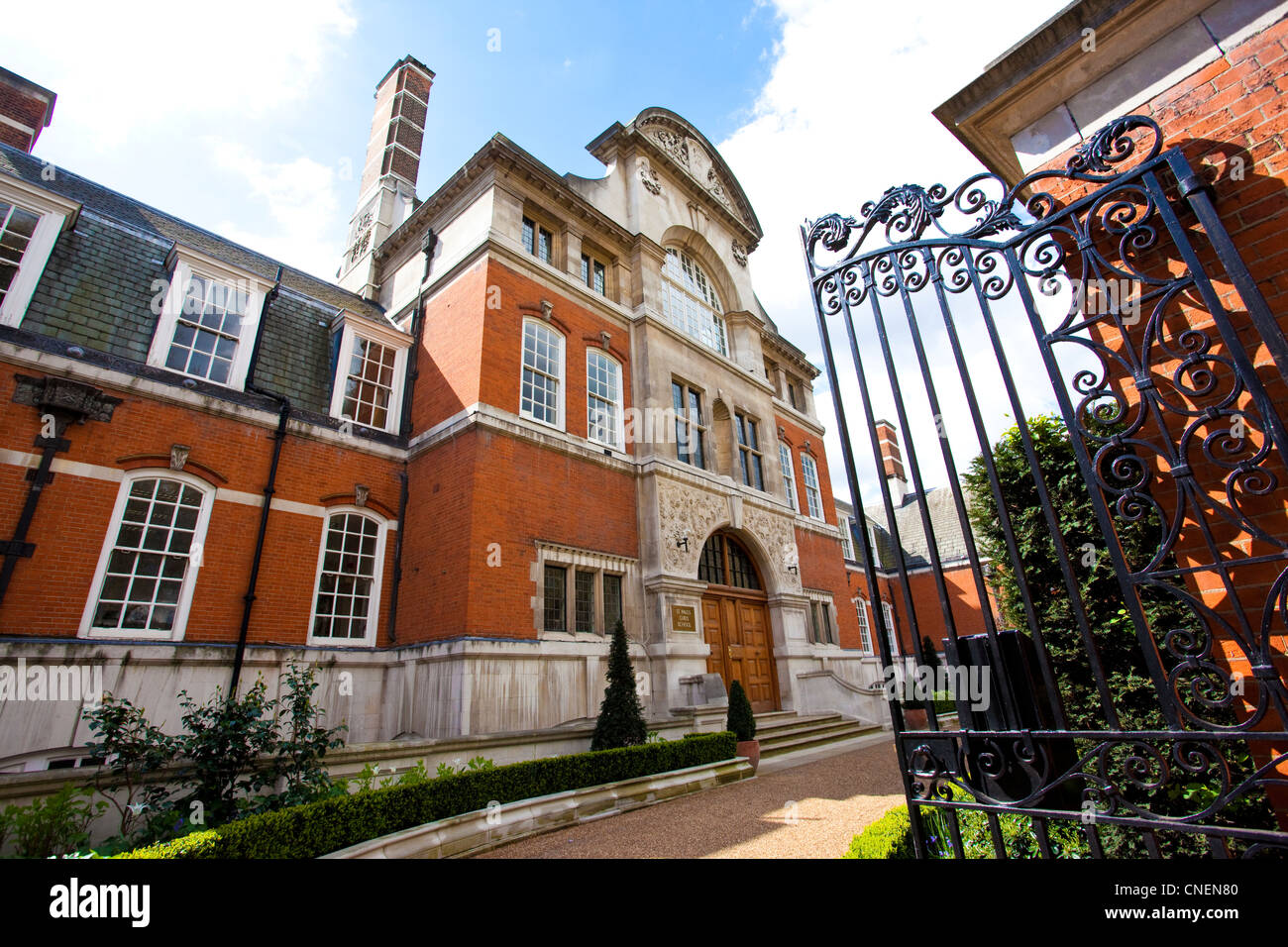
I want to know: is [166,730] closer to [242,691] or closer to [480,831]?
[242,691]

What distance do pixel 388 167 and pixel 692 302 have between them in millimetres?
10783

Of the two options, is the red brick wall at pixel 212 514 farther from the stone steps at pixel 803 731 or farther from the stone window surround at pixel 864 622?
the stone window surround at pixel 864 622

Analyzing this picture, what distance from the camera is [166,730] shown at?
8.61m

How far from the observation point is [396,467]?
1255 cm

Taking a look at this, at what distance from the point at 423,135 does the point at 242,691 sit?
60.7 ft

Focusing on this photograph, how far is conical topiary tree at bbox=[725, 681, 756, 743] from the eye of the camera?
34.0 feet

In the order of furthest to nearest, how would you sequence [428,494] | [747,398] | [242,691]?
[747,398] → [428,494] → [242,691]

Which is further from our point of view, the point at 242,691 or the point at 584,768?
the point at 242,691

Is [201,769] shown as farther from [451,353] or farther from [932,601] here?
[932,601]

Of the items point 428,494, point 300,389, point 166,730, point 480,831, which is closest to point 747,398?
point 428,494

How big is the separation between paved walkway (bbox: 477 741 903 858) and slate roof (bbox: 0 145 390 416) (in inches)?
382

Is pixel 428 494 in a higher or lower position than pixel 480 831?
higher

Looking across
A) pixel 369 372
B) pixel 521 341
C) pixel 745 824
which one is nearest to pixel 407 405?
pixel 369 372

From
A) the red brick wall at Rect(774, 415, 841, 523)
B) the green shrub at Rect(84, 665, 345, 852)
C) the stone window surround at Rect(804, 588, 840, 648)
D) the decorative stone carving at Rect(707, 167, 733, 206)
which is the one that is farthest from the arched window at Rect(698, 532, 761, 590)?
the decorative stone carving at Rect(707, 167, 733, 206)
